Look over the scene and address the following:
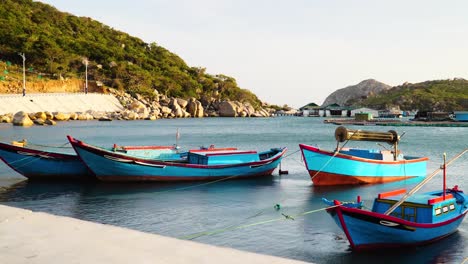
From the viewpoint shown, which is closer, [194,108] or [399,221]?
[399,221]

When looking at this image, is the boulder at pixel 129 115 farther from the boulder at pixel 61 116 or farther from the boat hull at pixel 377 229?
the boat hull at pixel 377 229

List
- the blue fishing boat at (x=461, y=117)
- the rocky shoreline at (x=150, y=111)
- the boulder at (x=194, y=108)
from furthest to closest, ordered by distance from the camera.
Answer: the boulder at (x=194, y=108)
the blue fishing boat at (x=461, y=117)
the rocky shoreline at (x=150, y=111)

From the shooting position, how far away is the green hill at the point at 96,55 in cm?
12375

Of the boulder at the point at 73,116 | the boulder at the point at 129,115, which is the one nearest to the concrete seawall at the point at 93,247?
the boulder at the point at 73,116

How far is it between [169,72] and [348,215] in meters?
151

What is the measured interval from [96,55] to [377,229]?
453 ft

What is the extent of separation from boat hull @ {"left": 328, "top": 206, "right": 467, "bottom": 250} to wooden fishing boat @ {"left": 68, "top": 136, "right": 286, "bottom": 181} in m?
15.0

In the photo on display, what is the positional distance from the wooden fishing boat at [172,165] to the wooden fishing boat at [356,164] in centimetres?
465

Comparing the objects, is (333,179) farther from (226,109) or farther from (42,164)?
(226,109)

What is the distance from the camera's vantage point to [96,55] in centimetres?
14312

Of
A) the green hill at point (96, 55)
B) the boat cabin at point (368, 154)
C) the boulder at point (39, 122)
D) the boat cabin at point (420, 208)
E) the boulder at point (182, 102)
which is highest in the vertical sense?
the green hill at point (96, 55)

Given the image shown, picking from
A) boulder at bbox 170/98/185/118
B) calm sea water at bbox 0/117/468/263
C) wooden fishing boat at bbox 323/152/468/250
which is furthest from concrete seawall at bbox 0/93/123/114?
wooden fishing boat at bbox 323/152/468/250

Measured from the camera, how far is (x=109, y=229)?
1102 cm

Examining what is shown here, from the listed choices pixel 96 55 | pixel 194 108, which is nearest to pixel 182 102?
pixel 194 108
